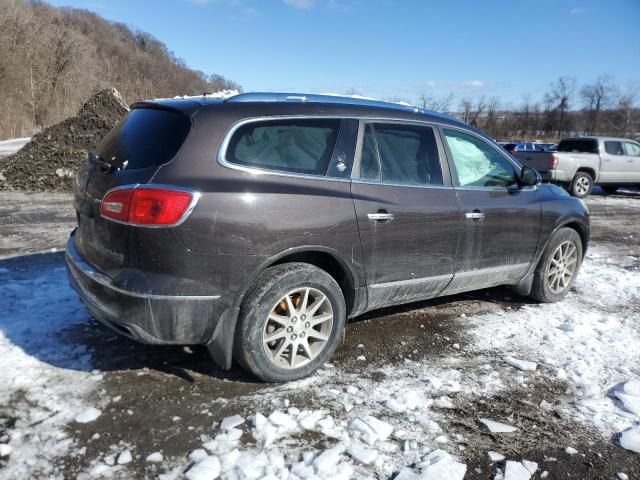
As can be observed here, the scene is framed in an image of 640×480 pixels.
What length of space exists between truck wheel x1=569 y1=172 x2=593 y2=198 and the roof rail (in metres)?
13.1

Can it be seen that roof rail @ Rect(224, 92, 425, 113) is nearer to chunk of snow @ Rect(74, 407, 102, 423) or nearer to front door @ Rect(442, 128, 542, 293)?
front door @ Rect(442, 128, 542, 293)

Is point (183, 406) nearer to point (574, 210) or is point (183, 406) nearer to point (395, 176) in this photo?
point (395, 176)

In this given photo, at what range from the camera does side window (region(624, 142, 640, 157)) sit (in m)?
16.5

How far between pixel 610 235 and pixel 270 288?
28.2ft

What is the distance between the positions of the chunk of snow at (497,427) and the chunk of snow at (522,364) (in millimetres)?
864

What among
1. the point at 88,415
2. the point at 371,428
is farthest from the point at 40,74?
the point at 371,428

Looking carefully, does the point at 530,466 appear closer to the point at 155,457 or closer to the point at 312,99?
the point at 155,457

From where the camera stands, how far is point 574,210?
516cm

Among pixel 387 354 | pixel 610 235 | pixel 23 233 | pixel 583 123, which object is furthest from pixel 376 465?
pixel 583 123

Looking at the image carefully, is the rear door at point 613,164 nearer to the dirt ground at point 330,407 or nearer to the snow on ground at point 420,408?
the snow on ground at point 420,408

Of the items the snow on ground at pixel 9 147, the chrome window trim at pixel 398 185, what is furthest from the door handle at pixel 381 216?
the snow on ground at pixel 9 147

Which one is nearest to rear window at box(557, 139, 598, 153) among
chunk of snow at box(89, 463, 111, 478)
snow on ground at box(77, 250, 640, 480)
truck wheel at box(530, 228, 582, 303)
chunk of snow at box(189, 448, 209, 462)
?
truck wheel at box(530, 228, 582, 303)

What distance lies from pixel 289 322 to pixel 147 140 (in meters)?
1.47

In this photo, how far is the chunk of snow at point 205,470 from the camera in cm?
244
